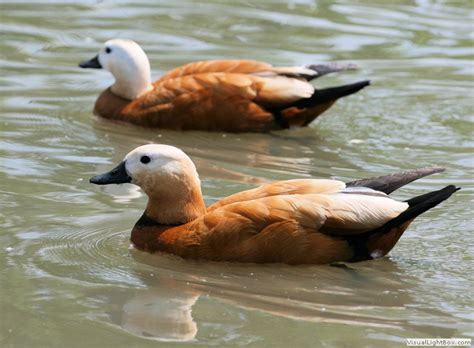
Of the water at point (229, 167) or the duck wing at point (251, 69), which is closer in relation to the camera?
the water at point (229, 167)

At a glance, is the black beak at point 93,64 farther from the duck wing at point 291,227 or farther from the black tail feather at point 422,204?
the black tail feather at point 422,204

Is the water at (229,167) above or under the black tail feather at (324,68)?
under

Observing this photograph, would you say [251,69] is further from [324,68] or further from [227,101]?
[324,68]

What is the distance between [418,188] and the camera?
1012 cm

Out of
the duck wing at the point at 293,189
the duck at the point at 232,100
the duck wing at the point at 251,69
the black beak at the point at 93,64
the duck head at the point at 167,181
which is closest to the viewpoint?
the duck wing at the point at 293,189

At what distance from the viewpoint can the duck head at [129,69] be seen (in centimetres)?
1251

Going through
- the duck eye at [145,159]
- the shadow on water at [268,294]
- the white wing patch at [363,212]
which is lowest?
the shadow on water at [268,294]

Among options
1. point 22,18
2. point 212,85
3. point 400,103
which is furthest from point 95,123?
point 22,18

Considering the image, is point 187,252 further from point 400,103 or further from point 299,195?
point 400,103

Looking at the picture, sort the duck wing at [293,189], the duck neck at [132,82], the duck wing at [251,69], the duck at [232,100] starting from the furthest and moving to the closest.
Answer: the duck neck at [132,82] < the duck wing at [251,69] < the duck at [232,100] < the duck wing at [293,189]

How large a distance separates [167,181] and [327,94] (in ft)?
12.2

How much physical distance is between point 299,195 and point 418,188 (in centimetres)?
208

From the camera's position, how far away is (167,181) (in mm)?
8477

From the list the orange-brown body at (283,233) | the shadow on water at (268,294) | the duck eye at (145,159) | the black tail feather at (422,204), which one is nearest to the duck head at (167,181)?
the duck eye at (145,159)
